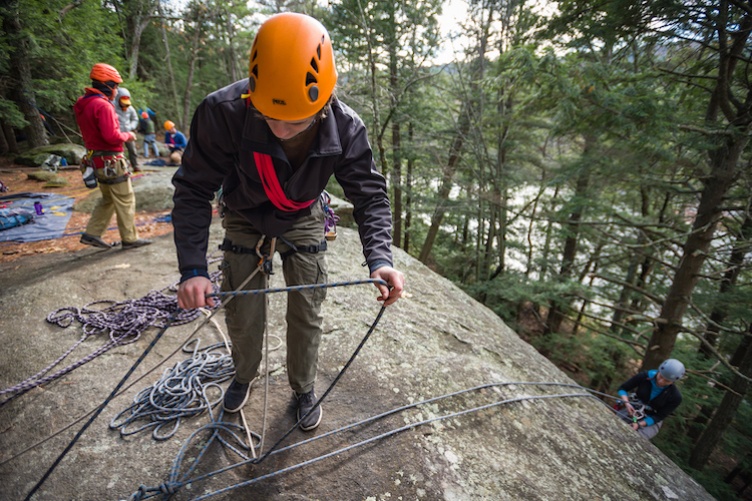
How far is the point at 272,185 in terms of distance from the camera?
1545 millimetres

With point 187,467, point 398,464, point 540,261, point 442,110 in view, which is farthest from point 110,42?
point 540,261

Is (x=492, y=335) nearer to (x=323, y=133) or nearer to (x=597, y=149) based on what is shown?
(x=323, y=133)

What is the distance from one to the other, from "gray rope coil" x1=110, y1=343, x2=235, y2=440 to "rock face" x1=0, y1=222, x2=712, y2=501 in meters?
0.07

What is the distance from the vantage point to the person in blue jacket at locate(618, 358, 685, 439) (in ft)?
13.6

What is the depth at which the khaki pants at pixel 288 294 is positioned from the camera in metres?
1.75

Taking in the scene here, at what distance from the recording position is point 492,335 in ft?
11.9

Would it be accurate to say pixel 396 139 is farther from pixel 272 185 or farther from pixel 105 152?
pixel 272 185

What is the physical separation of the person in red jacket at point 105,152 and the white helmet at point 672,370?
746 cm

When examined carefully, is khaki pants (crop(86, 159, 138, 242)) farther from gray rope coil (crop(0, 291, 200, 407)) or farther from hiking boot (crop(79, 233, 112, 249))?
gray rope coil (crop(0, 291, 200, 407))

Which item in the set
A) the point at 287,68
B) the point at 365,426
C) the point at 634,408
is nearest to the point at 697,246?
the point at 634,408

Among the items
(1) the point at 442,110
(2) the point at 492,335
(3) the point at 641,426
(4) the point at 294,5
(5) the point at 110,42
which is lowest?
(3) the point at 641,426

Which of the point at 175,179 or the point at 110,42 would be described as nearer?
the point at 175,179

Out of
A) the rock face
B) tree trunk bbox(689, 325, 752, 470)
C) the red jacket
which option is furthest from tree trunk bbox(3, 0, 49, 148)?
tree trunk bbox(689, 325, 752, 470)

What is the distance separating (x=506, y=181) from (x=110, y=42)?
11.7m
